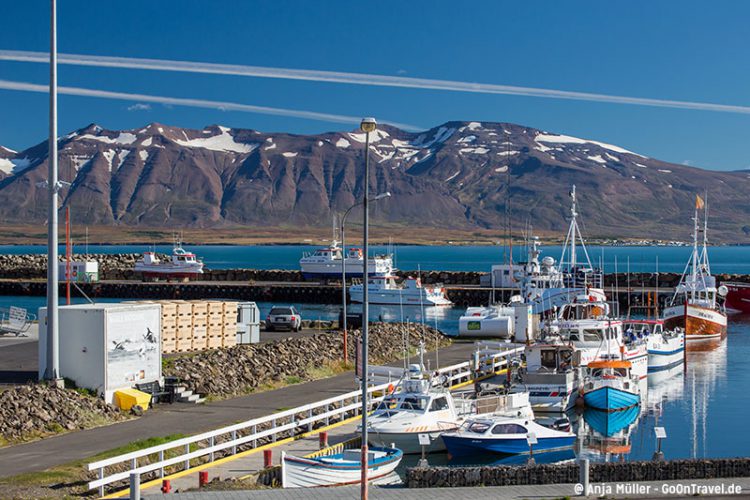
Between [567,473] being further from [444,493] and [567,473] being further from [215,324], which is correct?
[215,324]

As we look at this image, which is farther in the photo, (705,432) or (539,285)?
(539,285)

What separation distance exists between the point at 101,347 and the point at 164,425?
3.78 m

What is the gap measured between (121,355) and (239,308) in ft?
51.0

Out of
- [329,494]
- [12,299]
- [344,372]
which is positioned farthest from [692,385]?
[12,299]

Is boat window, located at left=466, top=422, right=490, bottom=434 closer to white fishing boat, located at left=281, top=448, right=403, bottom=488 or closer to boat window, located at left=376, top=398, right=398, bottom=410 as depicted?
boat window, located at left=376, top=398, right=398, bottom=410

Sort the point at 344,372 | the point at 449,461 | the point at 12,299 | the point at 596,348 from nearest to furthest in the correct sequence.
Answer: the point at 449,461 → the point at 344,372 → the point at 596,348 → the point at 12,299

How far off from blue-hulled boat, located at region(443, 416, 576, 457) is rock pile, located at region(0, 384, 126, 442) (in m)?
9.47

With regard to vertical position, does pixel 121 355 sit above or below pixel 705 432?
above

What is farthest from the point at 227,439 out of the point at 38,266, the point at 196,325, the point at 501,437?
the point at 38,266

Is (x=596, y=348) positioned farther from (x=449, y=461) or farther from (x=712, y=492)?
(x=712, y=492)

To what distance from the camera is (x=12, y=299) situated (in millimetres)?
105000

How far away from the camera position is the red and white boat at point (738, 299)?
9575 cm

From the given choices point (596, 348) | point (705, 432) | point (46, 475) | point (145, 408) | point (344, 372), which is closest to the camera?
point (46, 475)

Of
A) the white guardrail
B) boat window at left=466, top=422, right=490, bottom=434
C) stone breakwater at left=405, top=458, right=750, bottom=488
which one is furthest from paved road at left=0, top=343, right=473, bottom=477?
stone breakwater at left=405, top=458, right=750, bottom=488
